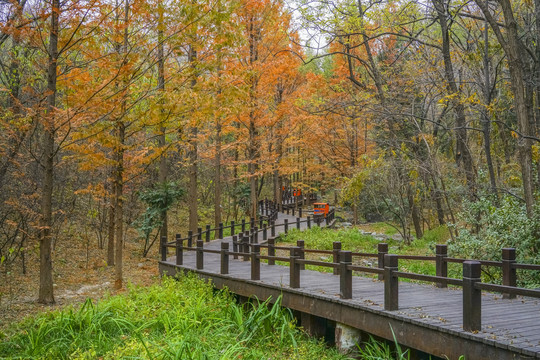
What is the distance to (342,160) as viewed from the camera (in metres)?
28.2

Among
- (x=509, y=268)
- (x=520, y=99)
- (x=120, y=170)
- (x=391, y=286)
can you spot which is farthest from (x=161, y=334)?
(x=520, y=99)

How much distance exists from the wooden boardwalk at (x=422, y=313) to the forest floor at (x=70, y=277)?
4.30m

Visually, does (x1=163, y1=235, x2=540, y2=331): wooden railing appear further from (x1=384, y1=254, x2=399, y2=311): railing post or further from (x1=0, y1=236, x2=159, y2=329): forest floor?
Answer: (x1=0, y1=236, x2=159, y2=329): forest floor

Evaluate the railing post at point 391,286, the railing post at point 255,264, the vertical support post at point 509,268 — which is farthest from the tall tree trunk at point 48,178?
the vertical support post at point 509,268

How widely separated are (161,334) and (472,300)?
17.6ft

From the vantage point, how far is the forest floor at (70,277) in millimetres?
10672

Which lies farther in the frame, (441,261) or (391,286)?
(441,261)

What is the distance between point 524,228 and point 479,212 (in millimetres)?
2634

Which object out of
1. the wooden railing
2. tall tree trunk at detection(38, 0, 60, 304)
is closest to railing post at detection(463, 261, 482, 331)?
the wooden railing

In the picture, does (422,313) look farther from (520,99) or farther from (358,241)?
(358,241)

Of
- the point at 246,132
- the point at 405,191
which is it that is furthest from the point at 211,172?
the point at 405,191

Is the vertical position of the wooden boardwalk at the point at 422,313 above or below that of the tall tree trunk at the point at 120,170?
below

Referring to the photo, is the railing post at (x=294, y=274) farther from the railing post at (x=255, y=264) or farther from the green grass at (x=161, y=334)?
the railing post at (x=255, y=264)

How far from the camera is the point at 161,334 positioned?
8.31m
